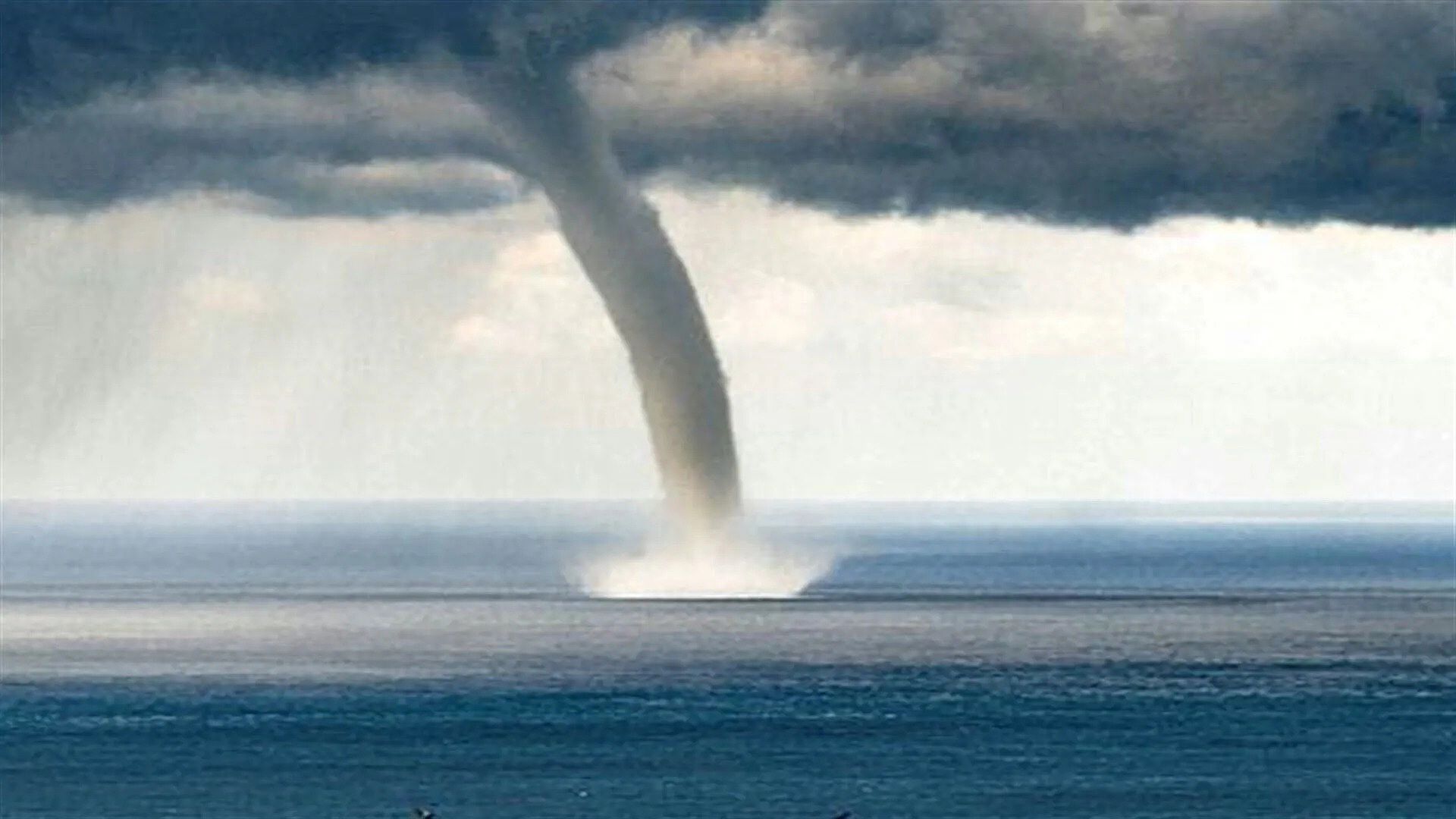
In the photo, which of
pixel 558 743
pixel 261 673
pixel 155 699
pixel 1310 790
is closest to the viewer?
pixel 1310 790

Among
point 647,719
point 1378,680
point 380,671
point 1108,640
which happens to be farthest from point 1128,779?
point 1108,640

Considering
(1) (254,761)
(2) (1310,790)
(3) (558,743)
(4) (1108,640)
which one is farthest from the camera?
(4) (1108,640)

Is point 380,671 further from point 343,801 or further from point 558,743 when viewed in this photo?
point 343,801

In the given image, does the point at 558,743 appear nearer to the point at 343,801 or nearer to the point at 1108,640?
the point at 343,801

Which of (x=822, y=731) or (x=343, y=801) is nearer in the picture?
(x=343, y=801)

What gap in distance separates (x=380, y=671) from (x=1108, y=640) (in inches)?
2012

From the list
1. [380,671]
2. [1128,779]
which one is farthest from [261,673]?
[1128,779]

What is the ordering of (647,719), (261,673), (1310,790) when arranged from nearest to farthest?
(1310,790), (647,719), (261,673)

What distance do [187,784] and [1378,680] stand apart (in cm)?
6929

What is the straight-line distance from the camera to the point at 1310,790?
10431 centimetres

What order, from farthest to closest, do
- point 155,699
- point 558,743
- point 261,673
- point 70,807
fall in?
point 261,673
point 155,699
point 558,743
point 70,807

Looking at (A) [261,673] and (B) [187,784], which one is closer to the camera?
(B) [187,784]

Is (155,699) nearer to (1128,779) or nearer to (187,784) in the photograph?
(187,784)

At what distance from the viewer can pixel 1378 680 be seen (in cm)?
15100
